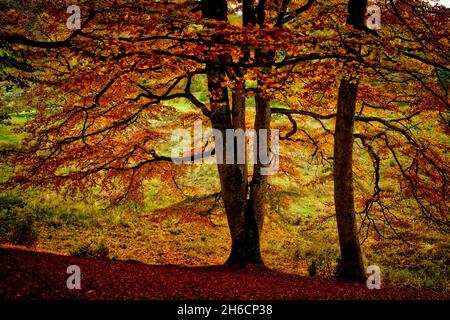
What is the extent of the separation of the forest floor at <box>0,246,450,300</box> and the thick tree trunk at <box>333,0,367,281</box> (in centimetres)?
43

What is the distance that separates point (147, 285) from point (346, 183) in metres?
3.92

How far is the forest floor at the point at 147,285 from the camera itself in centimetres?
367

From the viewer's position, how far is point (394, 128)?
7004mm

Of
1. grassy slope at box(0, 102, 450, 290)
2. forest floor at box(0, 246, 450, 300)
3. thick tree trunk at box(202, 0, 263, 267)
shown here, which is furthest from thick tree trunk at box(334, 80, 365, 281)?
grassy slope at box(0, 102, 450, 290)

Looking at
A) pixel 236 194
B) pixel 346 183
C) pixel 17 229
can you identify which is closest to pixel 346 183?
pixel 346 183

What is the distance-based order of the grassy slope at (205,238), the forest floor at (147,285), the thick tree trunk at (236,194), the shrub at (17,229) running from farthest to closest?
the shrub at (17,229), the grassy slope at (205,238), the thick tree trunk at (236,194), the forest floor at (147,285)

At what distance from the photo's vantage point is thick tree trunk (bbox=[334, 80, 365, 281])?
19.9ft

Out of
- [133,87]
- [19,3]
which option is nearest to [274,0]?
[133,87]

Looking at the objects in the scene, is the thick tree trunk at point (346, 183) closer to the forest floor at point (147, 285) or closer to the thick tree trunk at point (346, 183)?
the thick tree trunk at point (346, 183)

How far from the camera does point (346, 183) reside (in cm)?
617

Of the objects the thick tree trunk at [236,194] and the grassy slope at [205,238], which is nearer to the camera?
the thick tree trunk at [236,194]

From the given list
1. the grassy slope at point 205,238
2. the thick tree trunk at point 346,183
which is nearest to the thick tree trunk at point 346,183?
the thick tree trunk at point 346,183

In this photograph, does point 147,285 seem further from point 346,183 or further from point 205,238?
point 205,238

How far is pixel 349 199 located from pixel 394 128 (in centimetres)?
205
